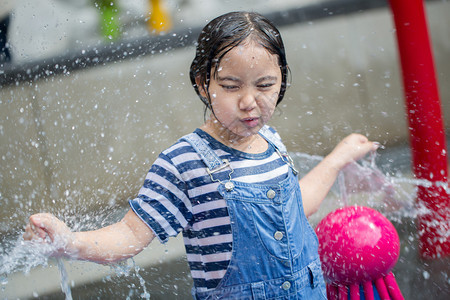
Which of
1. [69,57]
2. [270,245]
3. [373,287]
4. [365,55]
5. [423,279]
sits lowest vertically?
[423,279]

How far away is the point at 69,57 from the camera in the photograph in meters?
2.05

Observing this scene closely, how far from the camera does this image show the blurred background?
6.60ft

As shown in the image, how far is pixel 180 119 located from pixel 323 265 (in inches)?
46.0

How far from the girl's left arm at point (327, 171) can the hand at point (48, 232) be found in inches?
19.7

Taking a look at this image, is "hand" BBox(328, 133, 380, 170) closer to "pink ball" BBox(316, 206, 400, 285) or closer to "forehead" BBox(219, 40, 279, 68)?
"pink ball" BBox(316, 206, 400, 285)

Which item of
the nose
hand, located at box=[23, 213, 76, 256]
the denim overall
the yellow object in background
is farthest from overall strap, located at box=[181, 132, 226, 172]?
the yellow object in background

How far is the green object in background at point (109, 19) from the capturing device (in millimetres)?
2014

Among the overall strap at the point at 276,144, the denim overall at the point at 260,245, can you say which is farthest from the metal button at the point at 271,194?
the overall strap at the point at 276,144

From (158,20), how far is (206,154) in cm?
123

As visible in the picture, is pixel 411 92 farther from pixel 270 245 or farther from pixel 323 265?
pixel 270 245

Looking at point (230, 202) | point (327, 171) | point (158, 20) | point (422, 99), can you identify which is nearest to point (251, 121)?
point (230, 202)

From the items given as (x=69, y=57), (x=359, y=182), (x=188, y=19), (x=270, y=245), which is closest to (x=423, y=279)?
(x=359, y=182)

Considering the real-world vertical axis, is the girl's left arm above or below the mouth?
below

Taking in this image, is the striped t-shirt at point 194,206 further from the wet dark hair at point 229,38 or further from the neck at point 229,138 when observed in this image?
the wet dark hair at point 229,38
